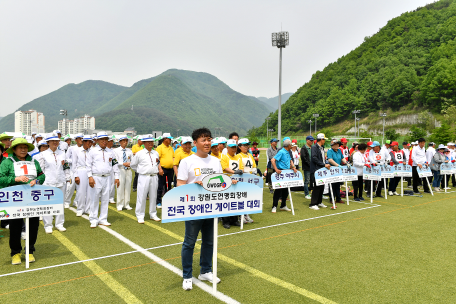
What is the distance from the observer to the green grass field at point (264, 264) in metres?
3.88

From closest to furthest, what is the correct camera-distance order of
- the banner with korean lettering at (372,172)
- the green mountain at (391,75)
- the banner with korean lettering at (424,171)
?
the banner with korean lettering at (372,172) → the banner with korean lettering at (424,171) → the green mountain at (391,75)

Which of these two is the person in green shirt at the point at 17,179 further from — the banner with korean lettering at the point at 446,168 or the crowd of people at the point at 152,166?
the banner with korean lettering at the point at 446,168

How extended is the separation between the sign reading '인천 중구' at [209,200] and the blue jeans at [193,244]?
0.22 m

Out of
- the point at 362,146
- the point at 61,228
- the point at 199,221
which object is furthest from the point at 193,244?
the point at 362,146

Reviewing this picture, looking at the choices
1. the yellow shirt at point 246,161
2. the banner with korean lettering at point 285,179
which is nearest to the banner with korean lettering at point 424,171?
the banner with korean lettering at point 285,179

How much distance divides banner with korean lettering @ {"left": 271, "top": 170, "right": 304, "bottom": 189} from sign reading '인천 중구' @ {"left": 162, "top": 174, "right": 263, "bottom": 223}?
4236mm

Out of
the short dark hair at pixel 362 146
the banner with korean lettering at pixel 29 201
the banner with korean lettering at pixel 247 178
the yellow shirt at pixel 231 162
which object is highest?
the short dark hair at pixel 362 146

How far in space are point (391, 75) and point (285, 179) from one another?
95.5m

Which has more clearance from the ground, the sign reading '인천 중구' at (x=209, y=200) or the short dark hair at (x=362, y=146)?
the short dark hair at (x=362, y=146)

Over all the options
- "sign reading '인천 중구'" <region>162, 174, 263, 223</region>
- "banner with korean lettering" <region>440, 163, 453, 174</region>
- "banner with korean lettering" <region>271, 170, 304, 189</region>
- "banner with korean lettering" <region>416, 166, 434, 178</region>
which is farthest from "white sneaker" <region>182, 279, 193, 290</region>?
"banner with korean lettering" <region>440, 163, 453, 174</region>

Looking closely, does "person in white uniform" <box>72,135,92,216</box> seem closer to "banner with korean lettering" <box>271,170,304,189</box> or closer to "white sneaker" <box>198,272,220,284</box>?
"white sneaker" <box>198,272,220,284</box>

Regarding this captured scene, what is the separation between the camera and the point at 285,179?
28.4 feet

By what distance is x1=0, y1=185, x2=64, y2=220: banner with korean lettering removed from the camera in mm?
4758

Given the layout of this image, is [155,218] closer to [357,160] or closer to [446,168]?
[357,160]
